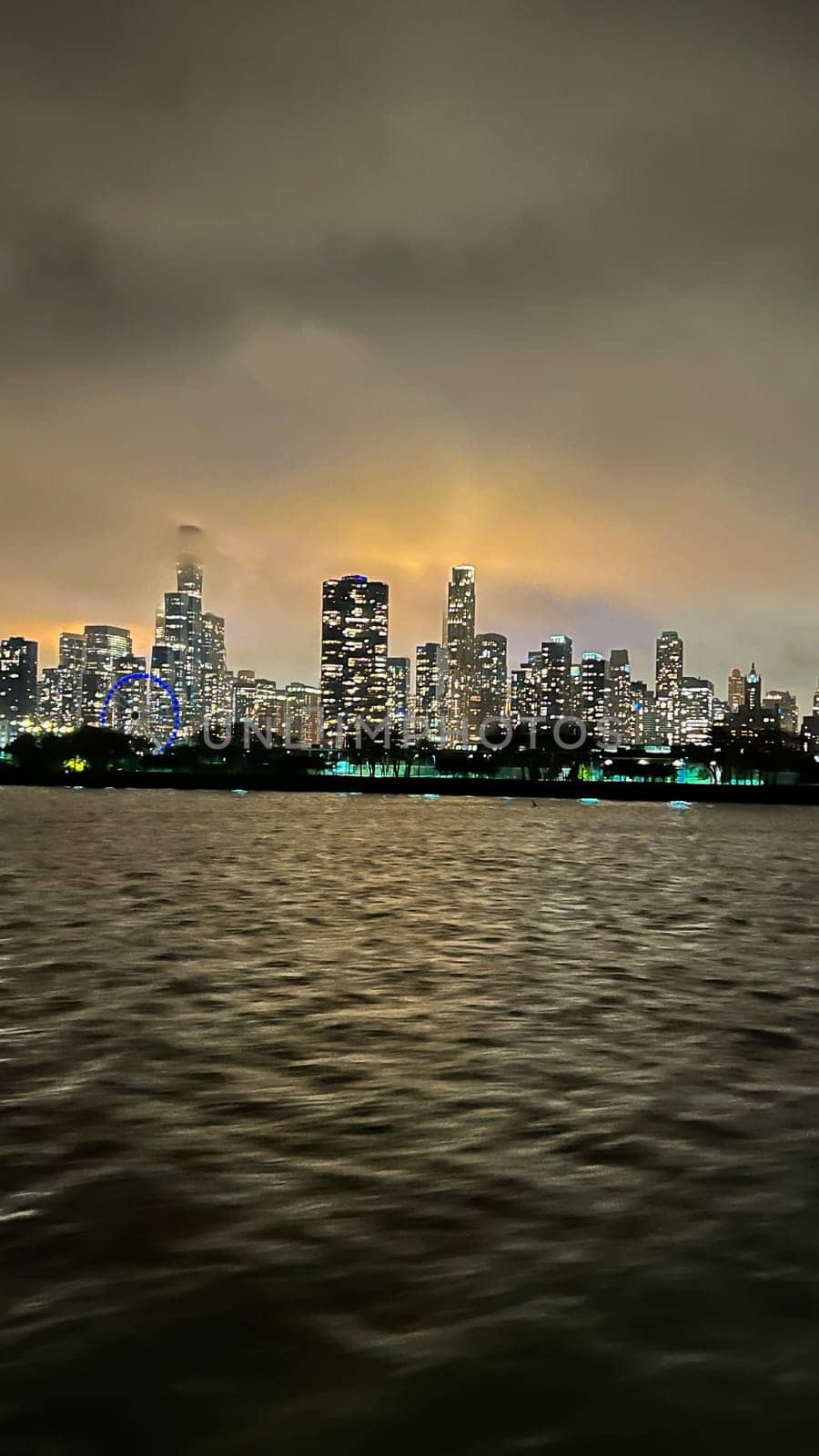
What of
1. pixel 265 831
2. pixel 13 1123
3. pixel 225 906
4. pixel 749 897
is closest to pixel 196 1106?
pixel 13 1123

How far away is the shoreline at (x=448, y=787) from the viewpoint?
571 ft

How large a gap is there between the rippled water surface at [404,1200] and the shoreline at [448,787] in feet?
511

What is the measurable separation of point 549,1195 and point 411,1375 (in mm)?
2584

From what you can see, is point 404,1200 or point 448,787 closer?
point 404,1200

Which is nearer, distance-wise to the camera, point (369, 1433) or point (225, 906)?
point (369, 1433)

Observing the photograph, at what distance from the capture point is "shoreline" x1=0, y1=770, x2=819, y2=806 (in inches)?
6850

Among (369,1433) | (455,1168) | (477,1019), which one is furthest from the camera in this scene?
(477,1019)

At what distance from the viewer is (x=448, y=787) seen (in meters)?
179

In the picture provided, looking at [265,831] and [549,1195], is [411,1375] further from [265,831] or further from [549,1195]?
[265,831]

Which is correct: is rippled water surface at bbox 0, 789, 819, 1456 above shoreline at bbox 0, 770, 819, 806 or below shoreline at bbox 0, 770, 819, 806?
above

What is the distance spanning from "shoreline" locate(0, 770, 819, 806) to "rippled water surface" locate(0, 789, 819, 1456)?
511 feet

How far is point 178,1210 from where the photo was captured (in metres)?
7.77

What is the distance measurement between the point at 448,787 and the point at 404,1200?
561 feet

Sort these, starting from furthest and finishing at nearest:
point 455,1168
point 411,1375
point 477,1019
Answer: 1. point 477,1019
2. point 455,1168
3. point 411,1375
